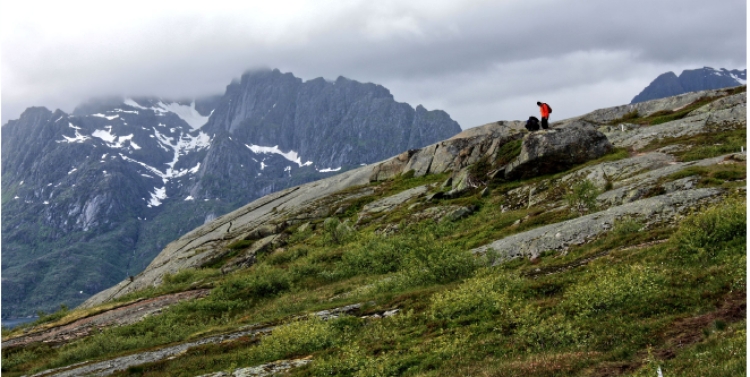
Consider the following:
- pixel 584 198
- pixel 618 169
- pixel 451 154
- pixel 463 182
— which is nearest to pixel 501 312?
pixel 584 198

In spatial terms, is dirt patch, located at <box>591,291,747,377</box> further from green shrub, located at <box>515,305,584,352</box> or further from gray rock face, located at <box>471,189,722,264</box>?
gray rock face, located at <box>471,189,722,264</box>

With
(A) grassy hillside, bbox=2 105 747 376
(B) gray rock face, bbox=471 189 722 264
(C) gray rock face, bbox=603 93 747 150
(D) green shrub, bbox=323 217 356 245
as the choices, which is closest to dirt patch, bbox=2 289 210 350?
(A) grassy hillside, bbox=2 105 747 376

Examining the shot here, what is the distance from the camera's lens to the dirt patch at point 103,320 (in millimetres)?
43250

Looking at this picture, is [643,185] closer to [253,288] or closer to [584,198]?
[584,198]

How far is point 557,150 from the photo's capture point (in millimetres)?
63750

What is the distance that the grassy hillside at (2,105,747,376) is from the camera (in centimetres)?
1645

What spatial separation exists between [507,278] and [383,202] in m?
56.8

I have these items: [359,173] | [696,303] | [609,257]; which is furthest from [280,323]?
[359,173]

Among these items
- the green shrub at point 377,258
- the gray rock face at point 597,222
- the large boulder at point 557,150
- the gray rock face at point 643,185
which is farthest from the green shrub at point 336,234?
the gray rock face at point 643,185

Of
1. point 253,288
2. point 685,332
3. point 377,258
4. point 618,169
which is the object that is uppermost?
point 618,169

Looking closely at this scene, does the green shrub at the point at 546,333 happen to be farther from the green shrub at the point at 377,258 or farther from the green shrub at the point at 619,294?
the green shrub at the point at 377,258

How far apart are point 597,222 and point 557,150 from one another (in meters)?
30.4

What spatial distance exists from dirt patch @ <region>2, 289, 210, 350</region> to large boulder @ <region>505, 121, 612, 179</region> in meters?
38.5

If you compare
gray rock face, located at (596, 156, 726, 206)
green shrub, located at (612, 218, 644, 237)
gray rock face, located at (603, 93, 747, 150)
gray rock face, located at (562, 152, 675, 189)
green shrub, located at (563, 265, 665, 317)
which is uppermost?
gray rock face, located at (603, 93, 747, 150)
